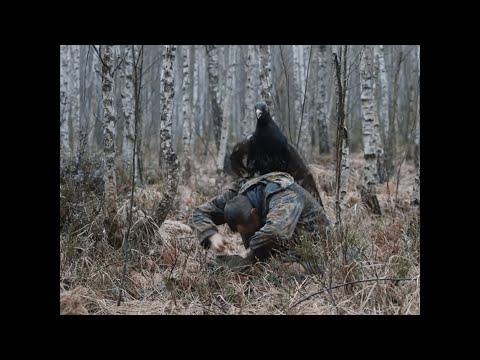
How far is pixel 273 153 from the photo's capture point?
16.9 feet

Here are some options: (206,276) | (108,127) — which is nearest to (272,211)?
(206,276)

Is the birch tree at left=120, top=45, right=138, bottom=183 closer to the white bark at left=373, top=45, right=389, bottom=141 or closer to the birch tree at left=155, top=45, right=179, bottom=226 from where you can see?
the birch tree at left=155, top=45, right=179, bottom=226

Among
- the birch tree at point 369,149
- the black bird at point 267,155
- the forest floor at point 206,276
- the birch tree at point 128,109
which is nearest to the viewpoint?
the forest floor at point 206,276

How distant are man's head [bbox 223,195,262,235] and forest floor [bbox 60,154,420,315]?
38 cm

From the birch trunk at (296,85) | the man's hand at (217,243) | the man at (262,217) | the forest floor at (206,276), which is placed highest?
the birch trunk at (296,85)

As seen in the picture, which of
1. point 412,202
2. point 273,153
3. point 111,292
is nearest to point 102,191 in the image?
point 111,292

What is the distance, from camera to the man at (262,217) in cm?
470

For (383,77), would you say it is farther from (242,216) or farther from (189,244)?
(242,216)

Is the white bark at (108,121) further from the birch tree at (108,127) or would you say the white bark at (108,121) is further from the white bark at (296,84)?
the white bark at (296,84)

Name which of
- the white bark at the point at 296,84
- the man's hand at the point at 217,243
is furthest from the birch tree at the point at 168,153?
the white bark at the point at 296,84

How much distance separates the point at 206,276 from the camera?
4.87m

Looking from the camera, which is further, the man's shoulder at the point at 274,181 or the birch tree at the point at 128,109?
the birch tree at the point at 128,109
